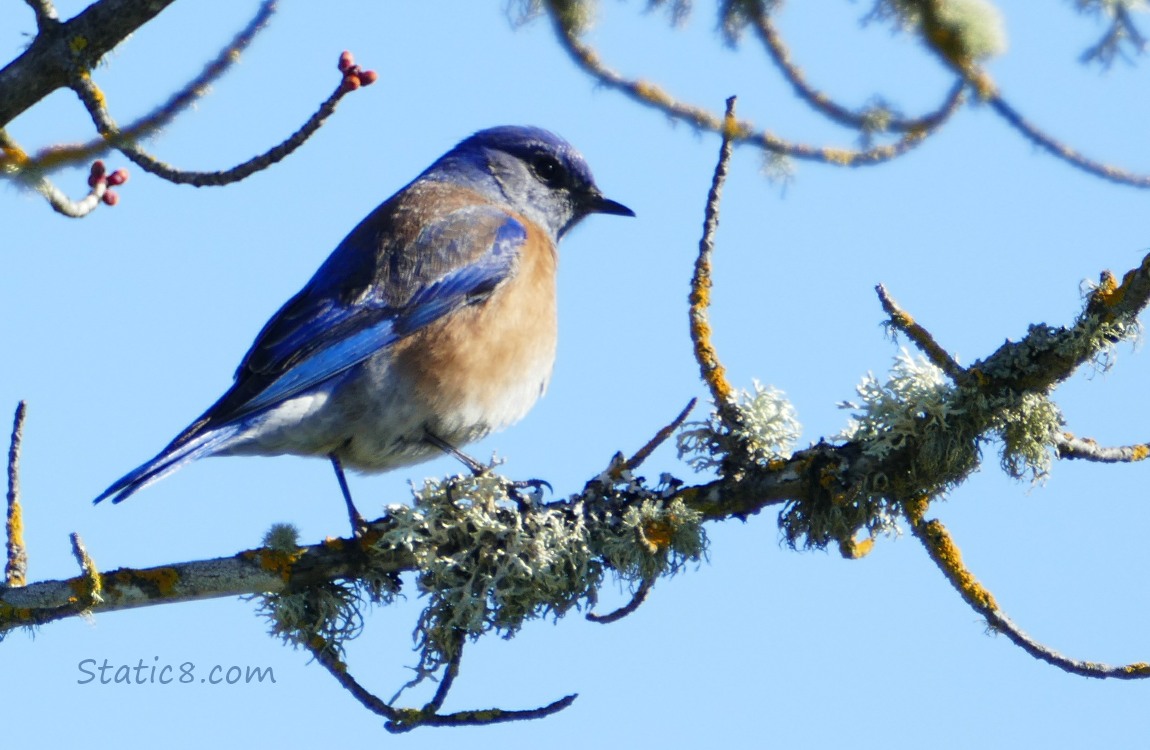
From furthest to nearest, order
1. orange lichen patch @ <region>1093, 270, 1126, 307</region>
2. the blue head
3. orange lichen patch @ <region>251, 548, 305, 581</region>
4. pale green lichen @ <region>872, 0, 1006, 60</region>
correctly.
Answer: the blue head < pale green lichen @ <region>872, 0, 1006, 60</region> < orange lichen patch @ <region>251, 548, 305, 581</region> < orange lichen patch @ <region>1093, 270, 1126, 307</region>

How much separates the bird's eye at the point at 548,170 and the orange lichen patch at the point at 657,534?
9.54 feet

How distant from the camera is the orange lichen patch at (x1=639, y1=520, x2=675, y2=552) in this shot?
391 centimetres

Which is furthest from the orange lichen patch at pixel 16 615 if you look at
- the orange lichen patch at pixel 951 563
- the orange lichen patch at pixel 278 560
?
the orange lichen patch at pixel 951 563

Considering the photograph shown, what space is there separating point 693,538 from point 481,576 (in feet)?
2.13

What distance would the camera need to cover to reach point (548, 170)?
6.50 meters

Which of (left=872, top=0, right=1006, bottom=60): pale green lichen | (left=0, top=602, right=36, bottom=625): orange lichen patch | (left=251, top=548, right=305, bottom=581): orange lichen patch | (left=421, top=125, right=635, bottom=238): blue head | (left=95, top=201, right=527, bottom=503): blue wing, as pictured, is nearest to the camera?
(left=0, top=602, right=36, bottom=625): orange lichen patch

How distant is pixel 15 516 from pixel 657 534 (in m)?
1.89

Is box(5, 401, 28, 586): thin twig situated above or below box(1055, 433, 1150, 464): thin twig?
below

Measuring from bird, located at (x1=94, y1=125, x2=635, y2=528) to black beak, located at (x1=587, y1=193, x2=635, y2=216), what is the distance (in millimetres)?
458

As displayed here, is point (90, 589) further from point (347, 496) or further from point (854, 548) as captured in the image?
point (854, 548)

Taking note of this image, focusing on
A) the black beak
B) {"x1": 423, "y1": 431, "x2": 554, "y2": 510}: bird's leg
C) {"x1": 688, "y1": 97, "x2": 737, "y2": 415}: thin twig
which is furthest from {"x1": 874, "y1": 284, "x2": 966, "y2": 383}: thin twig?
the black beak

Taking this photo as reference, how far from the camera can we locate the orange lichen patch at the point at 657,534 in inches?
154

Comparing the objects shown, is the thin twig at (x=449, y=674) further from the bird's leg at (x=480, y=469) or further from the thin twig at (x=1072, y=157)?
the thin twig at (x=1072, y=157)

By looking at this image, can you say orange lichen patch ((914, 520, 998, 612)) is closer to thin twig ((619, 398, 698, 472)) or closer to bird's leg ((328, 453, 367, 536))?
thin twig ((619, 398, 698, 472))
